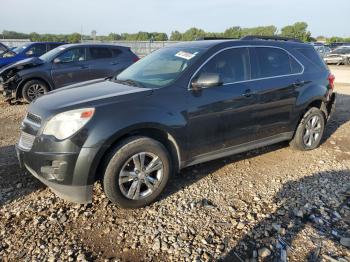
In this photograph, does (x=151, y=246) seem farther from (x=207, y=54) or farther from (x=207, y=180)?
(x=207, y=54)

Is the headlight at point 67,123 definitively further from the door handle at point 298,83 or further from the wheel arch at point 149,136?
the door handle at point 298,83

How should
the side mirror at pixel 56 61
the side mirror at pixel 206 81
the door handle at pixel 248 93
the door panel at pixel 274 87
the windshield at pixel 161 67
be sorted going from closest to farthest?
the side mirror at pixel 206 81
the windshield at pixel 161 67
the door handle at pixel 248 93
the door panel at pixel 274 87
the side mirror at pixel 56 61

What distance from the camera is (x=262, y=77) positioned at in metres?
4.50

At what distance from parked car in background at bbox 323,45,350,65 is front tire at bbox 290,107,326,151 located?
71.0ft

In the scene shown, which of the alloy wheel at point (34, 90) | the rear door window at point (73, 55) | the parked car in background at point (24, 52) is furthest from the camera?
the parked car in background at point (24, 52)

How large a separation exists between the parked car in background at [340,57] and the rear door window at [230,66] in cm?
2306

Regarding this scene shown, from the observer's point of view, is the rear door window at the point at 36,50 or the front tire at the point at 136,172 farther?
the rear door window at the point at 36,50

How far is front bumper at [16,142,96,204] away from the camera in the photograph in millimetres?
3172

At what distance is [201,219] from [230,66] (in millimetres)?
1980

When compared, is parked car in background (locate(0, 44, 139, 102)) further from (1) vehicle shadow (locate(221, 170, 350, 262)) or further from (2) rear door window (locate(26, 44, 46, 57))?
(1) vehicle shadow (locate(221, 170, 350, 262))

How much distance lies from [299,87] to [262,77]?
811 millimetres

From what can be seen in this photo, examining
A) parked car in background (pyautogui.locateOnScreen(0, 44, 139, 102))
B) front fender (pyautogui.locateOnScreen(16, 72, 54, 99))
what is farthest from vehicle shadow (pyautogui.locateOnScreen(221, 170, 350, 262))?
front fender (pyautogui.locateOnScreen(16, 72, 54, 99))

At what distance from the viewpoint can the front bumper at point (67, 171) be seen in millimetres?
→ 3172

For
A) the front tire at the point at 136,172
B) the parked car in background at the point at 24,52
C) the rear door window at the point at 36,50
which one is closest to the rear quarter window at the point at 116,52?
the parked car in background at the point at 24,52
